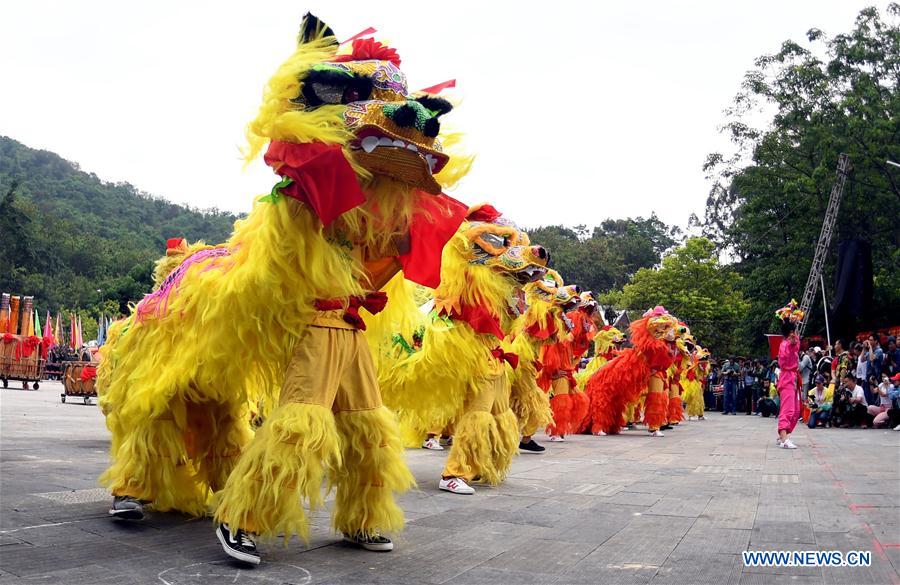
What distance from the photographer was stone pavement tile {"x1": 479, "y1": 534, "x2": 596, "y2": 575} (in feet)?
11.3

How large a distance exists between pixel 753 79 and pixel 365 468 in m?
30.5

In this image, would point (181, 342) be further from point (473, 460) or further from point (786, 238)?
point (786, 238)

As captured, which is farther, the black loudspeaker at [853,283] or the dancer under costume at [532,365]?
the black loudspeaker at [853,283]

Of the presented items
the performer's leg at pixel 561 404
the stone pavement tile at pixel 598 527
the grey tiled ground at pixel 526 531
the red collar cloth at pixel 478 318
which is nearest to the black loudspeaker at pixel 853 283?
the performer's leg at pixel 561 404

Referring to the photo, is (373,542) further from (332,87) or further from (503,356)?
(503,356)

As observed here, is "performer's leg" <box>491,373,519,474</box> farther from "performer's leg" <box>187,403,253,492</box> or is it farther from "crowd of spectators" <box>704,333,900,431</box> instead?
"crowd of spectators" <box>704,333,900,431</box>

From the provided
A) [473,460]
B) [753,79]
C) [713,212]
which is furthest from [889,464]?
[713,212]

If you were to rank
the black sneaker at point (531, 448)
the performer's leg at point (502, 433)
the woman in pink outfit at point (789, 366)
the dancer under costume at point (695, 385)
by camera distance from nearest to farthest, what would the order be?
the performer's leg at point (502, 433) < the black sneaker at point (531, 448) < the woman in pink outfit at point (789, 366) < the dancer under costume at point (695, 385)

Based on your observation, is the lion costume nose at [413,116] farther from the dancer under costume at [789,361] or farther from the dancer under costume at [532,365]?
the dancer under costume at [789,361]

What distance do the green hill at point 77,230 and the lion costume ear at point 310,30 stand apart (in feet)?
119

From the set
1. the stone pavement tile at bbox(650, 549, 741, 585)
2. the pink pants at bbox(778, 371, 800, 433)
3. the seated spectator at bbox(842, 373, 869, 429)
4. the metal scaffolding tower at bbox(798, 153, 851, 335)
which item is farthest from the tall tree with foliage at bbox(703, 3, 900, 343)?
the stone pavement tile at bbox(650, 549, 741, 585)

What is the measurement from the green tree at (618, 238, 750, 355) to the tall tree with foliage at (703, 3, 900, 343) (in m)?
5.70

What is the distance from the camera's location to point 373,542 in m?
3.64

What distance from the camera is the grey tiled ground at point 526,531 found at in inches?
Result: 126
